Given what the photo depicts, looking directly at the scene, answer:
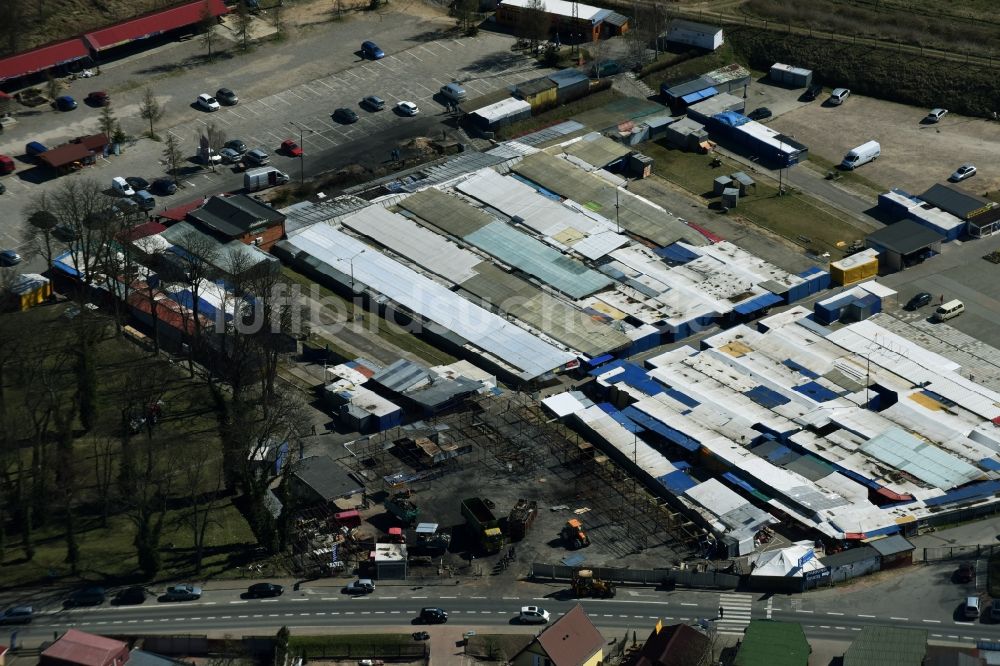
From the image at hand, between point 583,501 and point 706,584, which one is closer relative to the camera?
point 706,584

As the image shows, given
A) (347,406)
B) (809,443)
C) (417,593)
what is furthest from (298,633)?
(809,443)

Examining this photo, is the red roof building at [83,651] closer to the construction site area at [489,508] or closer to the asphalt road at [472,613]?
the asphalt road at [472,613]

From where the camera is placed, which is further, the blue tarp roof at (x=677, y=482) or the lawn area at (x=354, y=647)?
the blue tarp roof at (x=677, y=482)

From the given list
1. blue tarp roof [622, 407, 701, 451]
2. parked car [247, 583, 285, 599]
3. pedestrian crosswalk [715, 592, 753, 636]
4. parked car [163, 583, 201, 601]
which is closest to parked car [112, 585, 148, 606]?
parked car [163, 583, 201, 601]

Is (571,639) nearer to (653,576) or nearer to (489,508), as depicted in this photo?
(653,576)

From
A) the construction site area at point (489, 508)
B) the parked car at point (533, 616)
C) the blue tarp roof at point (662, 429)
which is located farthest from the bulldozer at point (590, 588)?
the blue tarp roof at point (662, 429)

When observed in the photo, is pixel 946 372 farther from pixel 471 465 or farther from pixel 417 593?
pixel 417 593
